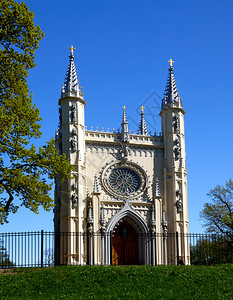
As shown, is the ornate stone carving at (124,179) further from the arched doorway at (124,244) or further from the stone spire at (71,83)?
the stone spire at (71,83)

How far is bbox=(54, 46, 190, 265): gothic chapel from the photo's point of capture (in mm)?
36312

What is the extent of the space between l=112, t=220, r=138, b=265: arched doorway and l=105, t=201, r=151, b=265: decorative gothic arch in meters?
0.54

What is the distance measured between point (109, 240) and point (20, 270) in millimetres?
15853

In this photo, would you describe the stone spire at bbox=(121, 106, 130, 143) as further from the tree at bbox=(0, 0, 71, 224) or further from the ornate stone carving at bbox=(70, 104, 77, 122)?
the tree at bbox=(0, 0, 71, 224)

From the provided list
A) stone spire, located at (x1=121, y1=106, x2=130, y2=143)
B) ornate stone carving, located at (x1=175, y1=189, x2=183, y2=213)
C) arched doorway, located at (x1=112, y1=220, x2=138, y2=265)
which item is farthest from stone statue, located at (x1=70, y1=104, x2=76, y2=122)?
ornate stone carving, located at (x1=175, y1=189, x2=183, y2=213)

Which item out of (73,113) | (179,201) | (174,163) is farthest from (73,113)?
(179,201)

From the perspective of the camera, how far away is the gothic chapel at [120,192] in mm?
36312

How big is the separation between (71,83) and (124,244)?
46.4 feet

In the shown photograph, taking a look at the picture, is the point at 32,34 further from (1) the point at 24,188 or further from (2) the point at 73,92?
(2) the point at 73,92

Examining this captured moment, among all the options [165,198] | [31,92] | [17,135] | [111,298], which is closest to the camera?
[111,298]

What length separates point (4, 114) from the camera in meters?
19.7

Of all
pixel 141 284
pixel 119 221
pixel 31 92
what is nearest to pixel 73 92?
pixel 119 221

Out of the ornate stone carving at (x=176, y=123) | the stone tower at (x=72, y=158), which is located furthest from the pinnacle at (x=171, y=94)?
the stone tower at (x=72, y=158)

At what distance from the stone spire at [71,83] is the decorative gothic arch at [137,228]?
33.1 ft
